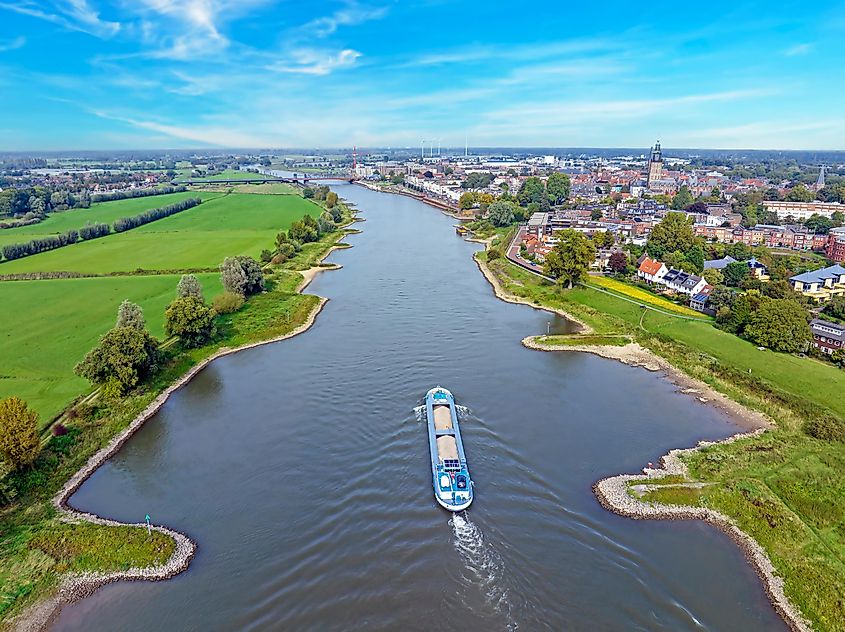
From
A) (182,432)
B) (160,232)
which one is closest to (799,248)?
(182,432)

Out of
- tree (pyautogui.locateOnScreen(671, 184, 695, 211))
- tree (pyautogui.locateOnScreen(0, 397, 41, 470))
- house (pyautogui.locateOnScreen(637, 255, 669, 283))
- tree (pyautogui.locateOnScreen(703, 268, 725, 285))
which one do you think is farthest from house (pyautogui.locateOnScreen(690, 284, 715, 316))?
tree (pyautogui.locateOnScreen(671, 184, 695, 211))

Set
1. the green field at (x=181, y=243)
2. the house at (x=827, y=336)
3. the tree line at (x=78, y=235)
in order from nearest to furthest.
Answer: the house at (x=827, y=336) → the green field at (x=181, y=243) → the tree line at (x=78, y=235)

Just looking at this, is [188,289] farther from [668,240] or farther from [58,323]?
[668,240]

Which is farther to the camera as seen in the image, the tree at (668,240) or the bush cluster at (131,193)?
the bush cluster at (131,193)

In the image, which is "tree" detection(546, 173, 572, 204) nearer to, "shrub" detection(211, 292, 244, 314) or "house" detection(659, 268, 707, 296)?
"house" detection(659, 268, 707, 296)

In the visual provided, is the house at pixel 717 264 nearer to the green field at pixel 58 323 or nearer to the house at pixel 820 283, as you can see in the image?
the house at pixel 820 283

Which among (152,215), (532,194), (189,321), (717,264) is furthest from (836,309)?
(152,215)

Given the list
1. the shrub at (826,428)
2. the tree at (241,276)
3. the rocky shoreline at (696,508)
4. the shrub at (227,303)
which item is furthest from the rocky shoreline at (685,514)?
the tree at (241,276)
